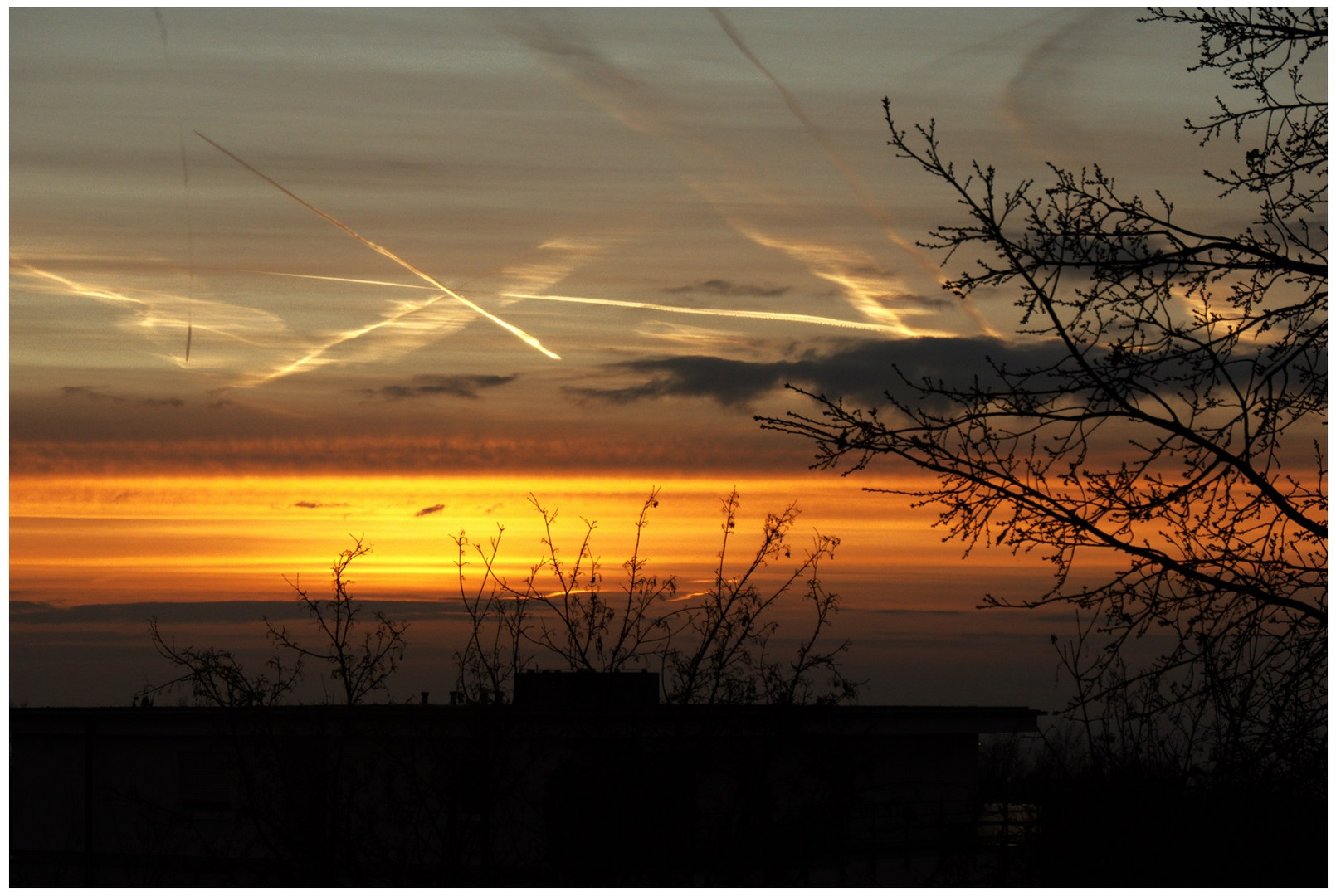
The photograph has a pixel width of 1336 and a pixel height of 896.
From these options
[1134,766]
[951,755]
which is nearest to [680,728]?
[1134,766]

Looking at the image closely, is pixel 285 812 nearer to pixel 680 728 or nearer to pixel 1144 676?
pixel 680 728

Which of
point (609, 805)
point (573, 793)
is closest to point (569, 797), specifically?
point (573, 793)

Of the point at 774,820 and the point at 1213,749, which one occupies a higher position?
the point at 1213,749

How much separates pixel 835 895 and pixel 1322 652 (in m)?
3.67

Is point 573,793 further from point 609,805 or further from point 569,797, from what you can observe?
point 609,805

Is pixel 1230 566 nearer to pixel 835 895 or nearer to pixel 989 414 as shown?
pixel 989 414

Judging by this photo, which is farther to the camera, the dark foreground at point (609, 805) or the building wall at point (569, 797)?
the building wall at point (569, 797)

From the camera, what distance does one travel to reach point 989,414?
7.10m

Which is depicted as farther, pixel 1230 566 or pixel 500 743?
pixel 500 743

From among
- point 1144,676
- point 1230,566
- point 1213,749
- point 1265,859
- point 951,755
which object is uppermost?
point 1230,566

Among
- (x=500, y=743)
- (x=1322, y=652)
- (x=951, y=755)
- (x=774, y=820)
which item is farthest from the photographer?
(x=951, y=755)

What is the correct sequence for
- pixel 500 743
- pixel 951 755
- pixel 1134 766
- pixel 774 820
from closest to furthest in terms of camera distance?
pixel 1134 766 < pixel 774 820 < pixel 500 743 < pixel 951 755

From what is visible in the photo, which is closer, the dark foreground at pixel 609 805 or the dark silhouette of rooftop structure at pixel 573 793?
the dark foreground at pixel 609 805

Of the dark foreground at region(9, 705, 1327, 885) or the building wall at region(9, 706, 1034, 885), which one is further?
the building wall at region(9, 706, 1034, 885)
